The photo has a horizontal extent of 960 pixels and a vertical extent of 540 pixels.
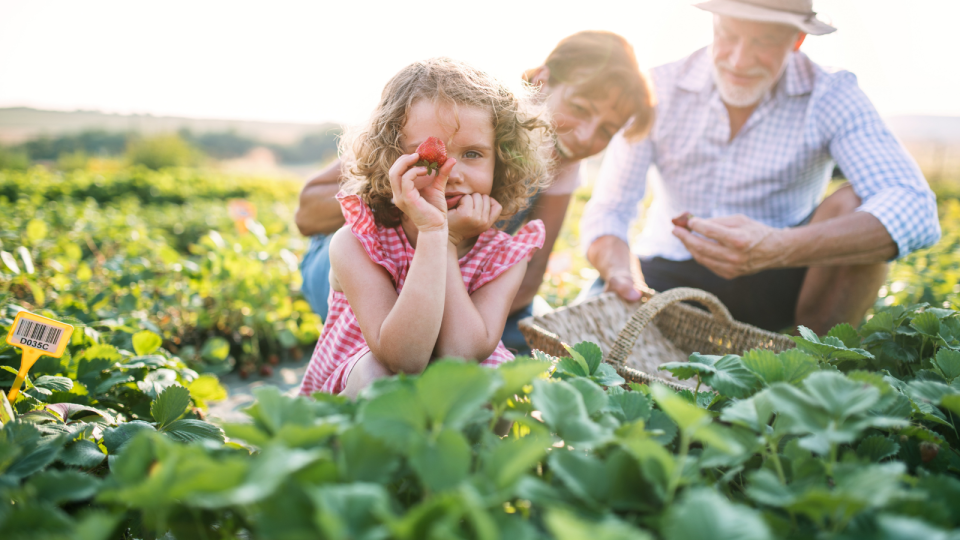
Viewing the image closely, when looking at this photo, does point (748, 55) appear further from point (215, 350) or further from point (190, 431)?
point (215, 350)

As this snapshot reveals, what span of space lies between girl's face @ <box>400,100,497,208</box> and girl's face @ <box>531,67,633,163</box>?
0.68m

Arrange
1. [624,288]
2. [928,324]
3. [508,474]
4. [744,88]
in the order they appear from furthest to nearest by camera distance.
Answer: [744,88] → [624,288] → [928,324] → [508,474]

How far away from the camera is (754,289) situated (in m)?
2.55

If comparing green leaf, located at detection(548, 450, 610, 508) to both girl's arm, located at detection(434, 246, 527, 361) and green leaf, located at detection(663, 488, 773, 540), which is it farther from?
girl's arm, located at detection(434, 246, 527, 361)

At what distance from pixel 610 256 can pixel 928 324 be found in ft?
4.54

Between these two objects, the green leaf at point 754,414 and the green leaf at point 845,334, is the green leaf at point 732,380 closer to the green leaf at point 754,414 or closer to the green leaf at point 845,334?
the green leaf at point 754,414

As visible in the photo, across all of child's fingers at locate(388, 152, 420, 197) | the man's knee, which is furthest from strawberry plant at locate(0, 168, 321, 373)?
the man's knee

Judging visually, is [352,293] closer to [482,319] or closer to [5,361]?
[482,319]

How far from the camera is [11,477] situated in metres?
0.66

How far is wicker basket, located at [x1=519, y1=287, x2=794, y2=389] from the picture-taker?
5.20 ft

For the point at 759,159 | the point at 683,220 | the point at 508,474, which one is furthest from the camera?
the point at 759,159

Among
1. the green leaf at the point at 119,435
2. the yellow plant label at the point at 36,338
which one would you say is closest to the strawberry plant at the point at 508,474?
the green leaf at the point at 119,435

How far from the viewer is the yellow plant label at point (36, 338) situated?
1.03 meters

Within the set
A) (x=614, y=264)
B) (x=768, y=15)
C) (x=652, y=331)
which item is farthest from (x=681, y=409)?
(x=768, y=15)
